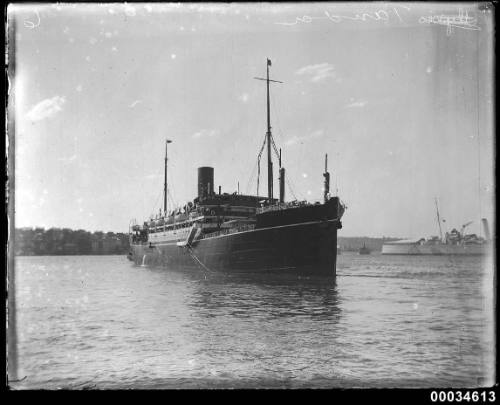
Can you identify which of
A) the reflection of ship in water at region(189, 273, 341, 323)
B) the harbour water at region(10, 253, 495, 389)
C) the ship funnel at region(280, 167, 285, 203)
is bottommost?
the reflection of ship in water at region(189, 273, 341, 323)

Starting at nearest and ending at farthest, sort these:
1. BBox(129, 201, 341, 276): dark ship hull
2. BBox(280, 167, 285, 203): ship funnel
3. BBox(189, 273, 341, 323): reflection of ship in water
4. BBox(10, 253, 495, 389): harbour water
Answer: BBox(10, 253, 495, 389): harbour water
BBox(189, 273, 341, 323): reflection of ship in water
BBox(129, 201, 341, 276): dark ship hull
BBox(280, 167, 285, 203): ship funnel

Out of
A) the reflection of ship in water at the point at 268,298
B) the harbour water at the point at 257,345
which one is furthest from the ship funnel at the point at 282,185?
the harbour water at the point at 257,345

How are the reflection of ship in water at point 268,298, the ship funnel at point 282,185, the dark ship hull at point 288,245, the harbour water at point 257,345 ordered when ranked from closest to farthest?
1. the harbour water at point 257,345
2. the reflection of ship in water at point 268,298
3. the dark ship hull at point 288,245
4. the ship funnel at point 282,185

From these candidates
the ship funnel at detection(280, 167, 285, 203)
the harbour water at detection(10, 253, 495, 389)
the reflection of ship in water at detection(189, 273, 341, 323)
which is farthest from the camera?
the ship funnel at detection(280, 167, 285, 203)

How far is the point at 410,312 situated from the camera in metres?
15.8

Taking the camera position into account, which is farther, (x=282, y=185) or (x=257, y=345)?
(x=282, y=185)

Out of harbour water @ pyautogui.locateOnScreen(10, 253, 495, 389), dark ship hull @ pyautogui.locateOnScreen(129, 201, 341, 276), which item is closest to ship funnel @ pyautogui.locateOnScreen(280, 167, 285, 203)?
dark ship hull @ pyautogui.locateOnScreen(129, 201, 341, 276)

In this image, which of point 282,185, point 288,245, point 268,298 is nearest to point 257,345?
point 268,298

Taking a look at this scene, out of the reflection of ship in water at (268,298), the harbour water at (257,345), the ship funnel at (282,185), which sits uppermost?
the ship funnel at (282,185)

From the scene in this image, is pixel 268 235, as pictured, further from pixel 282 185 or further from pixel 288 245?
pixel 282 185

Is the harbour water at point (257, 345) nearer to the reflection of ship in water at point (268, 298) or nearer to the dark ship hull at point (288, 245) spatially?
the reflection of ship in water at point (268, 298)

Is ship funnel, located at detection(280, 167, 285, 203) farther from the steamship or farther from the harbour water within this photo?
the harbour water

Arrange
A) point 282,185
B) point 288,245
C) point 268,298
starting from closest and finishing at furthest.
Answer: point 268,298
point 288,245
point 282,185
